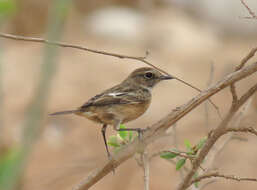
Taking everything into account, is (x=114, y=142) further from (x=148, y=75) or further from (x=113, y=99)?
(x=148, y=75)

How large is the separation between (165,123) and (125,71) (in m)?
6.68

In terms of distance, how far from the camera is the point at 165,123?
230 cm

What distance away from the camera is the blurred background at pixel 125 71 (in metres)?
6.53

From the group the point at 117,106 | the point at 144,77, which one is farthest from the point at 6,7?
the point at 144,77

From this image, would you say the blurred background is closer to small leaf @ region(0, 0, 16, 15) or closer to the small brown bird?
the small brown bird

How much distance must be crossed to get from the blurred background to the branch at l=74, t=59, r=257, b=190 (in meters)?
0.85

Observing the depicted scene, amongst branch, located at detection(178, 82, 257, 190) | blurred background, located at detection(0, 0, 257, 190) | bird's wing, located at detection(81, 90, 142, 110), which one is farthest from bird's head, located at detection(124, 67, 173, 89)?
branch, located at detection(178, 82, 257, 190)

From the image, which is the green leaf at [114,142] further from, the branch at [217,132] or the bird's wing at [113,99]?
the bird's wing at [113,99]

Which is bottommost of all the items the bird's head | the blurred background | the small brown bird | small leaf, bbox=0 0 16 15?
the blurred background

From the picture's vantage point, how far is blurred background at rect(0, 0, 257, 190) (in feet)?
21.4

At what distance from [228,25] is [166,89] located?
3.37 m

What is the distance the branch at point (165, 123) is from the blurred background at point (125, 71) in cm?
85

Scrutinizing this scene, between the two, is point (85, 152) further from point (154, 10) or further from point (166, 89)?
point (154, 10)

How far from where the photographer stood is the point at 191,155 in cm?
244
